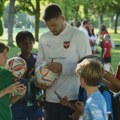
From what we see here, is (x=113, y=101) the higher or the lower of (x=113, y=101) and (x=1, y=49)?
the lower

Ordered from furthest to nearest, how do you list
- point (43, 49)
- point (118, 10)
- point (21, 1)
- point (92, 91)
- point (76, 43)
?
point (118, 10) < point (21, 1) < point (43, 49) < point (76, 43) < point (92, 91)

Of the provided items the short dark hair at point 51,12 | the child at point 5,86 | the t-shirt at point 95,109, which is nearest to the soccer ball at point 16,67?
the child at point 5,86

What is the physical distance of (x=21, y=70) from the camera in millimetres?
5109

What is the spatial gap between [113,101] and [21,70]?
1309mm

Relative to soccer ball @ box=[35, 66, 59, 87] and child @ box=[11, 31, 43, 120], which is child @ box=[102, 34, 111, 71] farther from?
soccer ball @ box=[35, 66, 59, 87]

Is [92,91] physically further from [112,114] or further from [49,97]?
[49,97]

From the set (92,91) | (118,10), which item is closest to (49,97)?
(92,91)

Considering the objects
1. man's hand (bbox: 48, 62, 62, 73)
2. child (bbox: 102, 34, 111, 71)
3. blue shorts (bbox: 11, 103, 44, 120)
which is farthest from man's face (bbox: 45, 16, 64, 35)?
child (bbox: 102, 34, 111, 71)

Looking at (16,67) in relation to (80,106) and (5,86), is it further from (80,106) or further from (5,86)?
(80,106)

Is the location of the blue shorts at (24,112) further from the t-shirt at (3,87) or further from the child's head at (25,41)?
the t-shirt at (3,87)

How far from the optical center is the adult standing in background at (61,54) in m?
4.79

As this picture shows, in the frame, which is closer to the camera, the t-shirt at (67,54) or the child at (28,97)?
the t-shirt at (67,54)

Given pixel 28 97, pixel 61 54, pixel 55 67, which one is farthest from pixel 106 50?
pixel 55 67

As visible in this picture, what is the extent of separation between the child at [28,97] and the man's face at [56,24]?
90 cm
